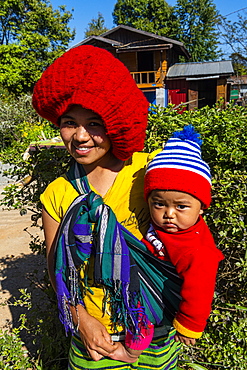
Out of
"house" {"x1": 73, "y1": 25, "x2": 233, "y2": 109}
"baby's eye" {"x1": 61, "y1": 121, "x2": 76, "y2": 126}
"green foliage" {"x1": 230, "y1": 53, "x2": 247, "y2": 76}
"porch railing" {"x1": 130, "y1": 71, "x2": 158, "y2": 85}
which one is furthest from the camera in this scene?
"porch railing" {"x1": 130, "y1": 71, "x2": 158, "y2": 85}

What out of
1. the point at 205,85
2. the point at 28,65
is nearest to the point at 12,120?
the point at 28,65

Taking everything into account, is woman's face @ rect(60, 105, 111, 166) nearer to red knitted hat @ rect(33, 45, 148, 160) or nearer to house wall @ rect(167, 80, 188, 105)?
red knitted hat @ rect(33, 45, 148, 160)

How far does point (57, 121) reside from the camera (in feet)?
4.90

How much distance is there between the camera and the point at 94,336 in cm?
147

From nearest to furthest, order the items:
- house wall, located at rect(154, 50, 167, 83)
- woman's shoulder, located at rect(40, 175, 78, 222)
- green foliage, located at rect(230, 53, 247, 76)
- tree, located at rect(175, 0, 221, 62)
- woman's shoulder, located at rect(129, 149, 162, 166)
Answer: woman's shoulder, located at rect(40, 175, 78, 222) < woman's shoulder, located at rect(129, 149, 162, 166) < green foliage, located at rect(230, 53, 247, 76) < house wall, located at rect(154, 50, 167, 83) < tree, located at rect(175, 0, 221, 62)

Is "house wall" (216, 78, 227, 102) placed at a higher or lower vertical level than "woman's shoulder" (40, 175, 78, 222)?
higher

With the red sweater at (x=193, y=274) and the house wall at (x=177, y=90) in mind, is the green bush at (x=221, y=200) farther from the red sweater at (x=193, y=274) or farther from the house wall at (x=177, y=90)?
the house wall at (x=177, y=90)

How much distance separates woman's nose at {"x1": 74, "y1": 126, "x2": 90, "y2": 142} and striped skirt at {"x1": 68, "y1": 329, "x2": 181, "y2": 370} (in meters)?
1.00

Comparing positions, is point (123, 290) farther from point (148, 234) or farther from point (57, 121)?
point (57, 121)

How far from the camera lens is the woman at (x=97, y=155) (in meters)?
1.30

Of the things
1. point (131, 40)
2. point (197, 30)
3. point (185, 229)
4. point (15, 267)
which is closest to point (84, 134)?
point (185, 229)

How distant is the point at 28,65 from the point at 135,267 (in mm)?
23483

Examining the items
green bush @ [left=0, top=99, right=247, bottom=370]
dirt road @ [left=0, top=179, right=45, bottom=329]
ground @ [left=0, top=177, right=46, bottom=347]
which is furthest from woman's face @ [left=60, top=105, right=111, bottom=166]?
dirt road @ [left=0, top=179, right=45, bottom=329]

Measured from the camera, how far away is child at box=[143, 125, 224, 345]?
1.31m
